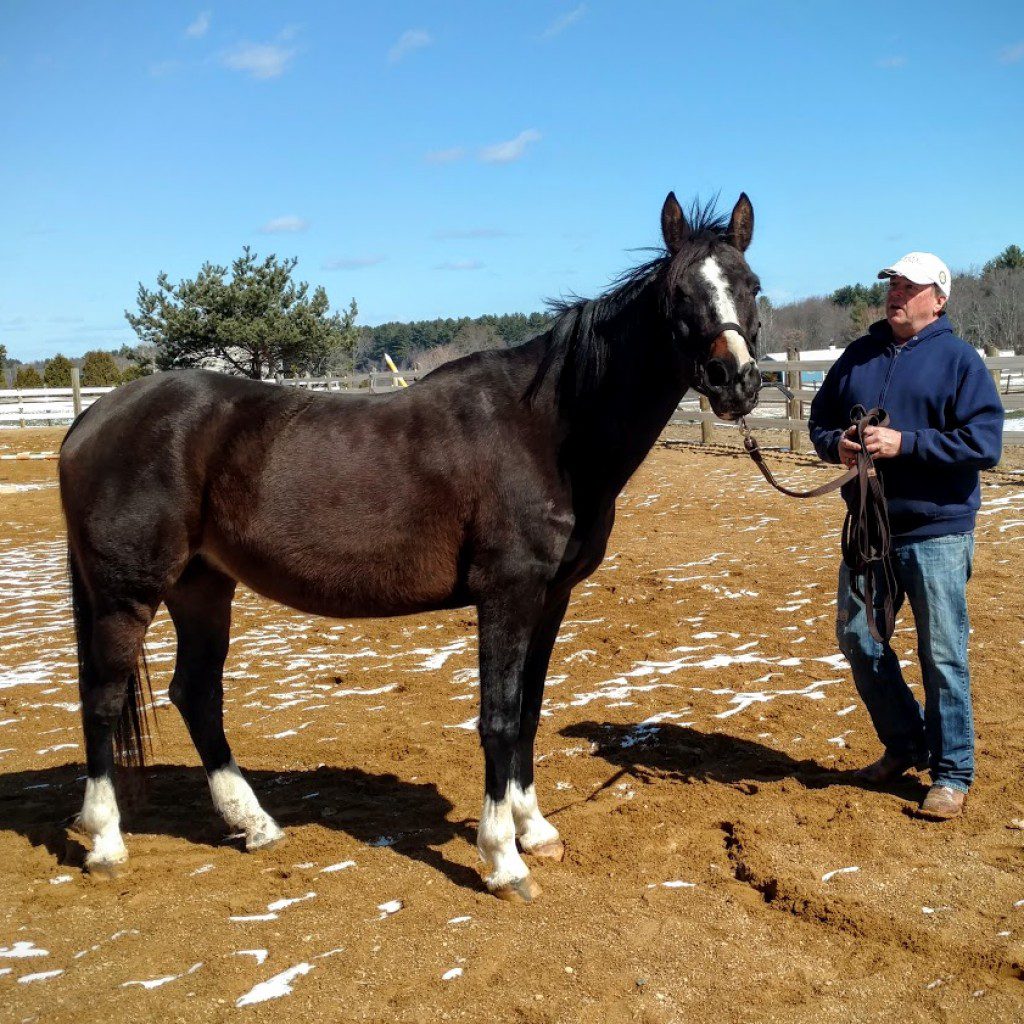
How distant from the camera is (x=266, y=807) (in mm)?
4184

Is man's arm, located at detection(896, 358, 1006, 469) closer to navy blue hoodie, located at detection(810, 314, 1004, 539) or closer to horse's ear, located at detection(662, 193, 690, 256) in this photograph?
navy blue hoodie, located at detection(810, 314, 1004, 539)

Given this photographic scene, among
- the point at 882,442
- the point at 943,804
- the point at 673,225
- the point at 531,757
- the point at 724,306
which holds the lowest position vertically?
the point at 943,804

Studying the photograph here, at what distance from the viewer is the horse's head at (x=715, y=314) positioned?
3010 mm

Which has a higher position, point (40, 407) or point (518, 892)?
point (40, 407)

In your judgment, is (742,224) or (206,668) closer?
(742,224)

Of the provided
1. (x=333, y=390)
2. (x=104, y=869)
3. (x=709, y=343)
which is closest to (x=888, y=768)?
(x=709, y=343)

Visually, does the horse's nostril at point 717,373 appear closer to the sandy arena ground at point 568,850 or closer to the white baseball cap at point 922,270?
the white baseball cap at point 922,270

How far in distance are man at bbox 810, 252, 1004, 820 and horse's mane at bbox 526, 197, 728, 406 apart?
890 mm

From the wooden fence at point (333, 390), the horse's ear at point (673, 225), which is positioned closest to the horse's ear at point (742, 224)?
the horse's ear at point (673, 225)

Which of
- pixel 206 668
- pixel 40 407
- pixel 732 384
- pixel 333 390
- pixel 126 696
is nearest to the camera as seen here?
pixel 732 384

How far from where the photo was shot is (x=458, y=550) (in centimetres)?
350

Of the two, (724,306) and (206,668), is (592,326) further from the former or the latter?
(206,668)

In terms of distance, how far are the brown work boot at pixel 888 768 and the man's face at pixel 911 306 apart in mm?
1791

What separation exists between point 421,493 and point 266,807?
1.75 m
